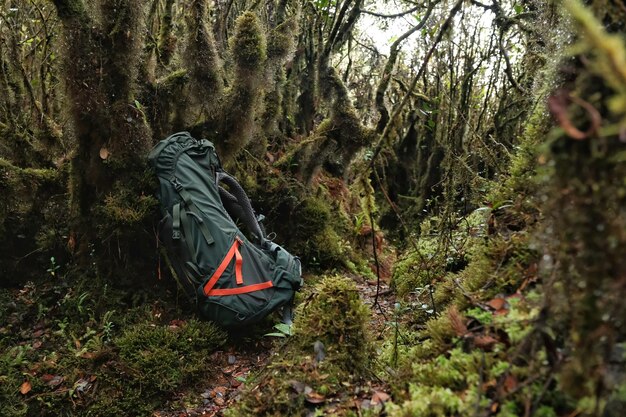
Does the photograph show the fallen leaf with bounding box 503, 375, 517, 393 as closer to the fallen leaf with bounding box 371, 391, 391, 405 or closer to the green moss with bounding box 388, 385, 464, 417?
the green moss with bounding box 388, 385, 464, 417

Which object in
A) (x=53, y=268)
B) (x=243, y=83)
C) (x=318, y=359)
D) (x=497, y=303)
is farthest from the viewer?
(x=243, y=83)

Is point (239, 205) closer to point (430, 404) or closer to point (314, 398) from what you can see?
point (314, 398)

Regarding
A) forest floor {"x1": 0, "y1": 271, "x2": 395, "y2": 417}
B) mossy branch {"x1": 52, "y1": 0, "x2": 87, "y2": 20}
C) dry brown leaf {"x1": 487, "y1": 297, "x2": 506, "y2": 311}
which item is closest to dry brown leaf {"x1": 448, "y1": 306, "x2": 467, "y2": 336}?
dry brown leaf {"x1": 487, "y1": 297, "x2": 506, "y2": 311}

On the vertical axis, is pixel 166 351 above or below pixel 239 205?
below

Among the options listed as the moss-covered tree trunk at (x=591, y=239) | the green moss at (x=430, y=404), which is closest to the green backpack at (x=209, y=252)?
the green moss at (x=430, y=404)

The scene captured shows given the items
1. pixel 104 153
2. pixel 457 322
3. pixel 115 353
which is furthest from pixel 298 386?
pixel 104 153

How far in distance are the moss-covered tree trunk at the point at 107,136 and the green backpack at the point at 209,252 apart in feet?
1.03

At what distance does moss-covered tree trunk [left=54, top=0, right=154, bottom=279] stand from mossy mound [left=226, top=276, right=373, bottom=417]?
2.66 meters

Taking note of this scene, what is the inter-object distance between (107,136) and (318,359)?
11.0 ft

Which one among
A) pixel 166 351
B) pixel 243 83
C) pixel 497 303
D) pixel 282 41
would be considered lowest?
pixel 166 351

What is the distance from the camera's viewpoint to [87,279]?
15.4 feet

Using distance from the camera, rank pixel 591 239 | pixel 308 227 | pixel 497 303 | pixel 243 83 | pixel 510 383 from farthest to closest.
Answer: pixel 308 227 → pixel 243 83 → pixel 497 303 → pixel 510 383 → pixel 591 239

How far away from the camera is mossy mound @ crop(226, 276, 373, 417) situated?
2.15 m

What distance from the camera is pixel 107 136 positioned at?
4.39 metres
